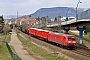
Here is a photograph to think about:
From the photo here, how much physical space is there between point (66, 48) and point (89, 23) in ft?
25.3

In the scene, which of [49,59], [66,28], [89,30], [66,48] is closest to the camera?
[49,59]

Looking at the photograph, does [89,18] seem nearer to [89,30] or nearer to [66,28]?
[66,28]

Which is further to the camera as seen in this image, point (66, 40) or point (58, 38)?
point (58, 38)

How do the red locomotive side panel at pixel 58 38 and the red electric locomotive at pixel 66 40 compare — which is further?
the red locomotive side panel at pixel 58 38

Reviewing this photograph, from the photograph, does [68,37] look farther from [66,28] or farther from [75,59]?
[66,28]

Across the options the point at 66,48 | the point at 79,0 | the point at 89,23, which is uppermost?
the point at 79,0

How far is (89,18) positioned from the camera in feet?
158

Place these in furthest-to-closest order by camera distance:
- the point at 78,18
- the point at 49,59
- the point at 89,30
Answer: the point at 89,30 < the point at 78,18 < the point at 49,59

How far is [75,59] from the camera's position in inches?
1390

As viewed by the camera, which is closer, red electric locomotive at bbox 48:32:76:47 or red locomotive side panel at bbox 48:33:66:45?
red electric locomotive at bbox 48:32:76:47

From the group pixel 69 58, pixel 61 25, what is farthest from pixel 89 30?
pixel 69 58

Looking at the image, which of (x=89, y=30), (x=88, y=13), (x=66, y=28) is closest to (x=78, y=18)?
(x=88, y=13)

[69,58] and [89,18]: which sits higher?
[89,18]

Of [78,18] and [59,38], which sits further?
[78,18]
